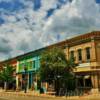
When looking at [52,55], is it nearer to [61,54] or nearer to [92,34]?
[61,54]

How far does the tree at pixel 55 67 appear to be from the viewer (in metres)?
40.7

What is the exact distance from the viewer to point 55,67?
133 ft

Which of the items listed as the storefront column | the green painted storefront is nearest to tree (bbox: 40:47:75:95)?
the storefront column

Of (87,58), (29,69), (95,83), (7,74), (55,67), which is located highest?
(87,58)

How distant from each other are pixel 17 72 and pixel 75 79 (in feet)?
83.6

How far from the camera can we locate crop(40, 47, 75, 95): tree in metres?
40.7

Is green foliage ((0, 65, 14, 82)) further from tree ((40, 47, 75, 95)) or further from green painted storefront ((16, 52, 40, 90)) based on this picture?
tree ((40, 47, 75, 95))

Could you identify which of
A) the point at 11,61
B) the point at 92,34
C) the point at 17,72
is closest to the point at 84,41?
the point at 92,34

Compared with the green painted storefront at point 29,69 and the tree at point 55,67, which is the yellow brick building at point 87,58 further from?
the green painted storefront at point 29,69

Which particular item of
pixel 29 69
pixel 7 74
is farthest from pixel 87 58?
pixel 7 74

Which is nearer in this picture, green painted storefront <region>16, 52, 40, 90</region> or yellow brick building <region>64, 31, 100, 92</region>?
yellow brick building <region>64, 31, 100, 92</region>

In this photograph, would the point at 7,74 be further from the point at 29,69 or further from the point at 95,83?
the point at 95,83

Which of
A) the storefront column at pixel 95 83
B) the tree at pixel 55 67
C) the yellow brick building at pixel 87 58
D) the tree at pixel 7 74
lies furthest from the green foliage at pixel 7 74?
the storefront column at pixel 95 83

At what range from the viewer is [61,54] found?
138ft
